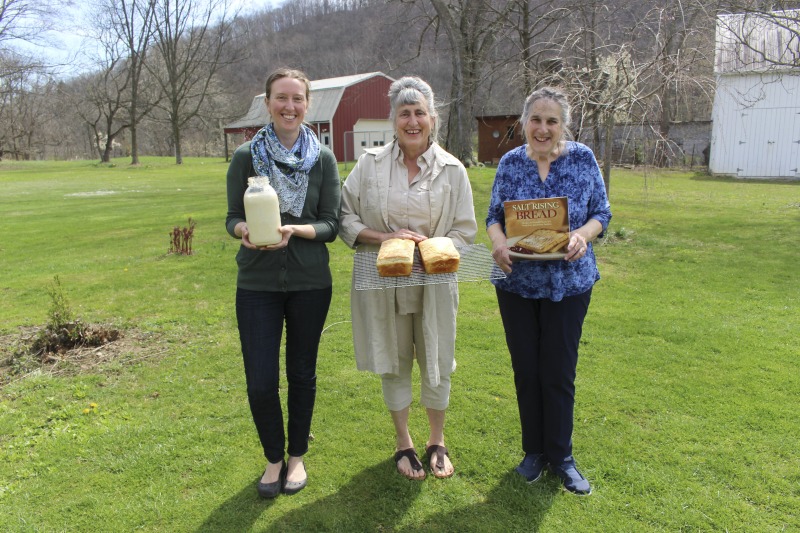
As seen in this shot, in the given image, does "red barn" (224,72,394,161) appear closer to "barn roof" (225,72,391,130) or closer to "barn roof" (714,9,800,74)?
"barn roof" (225,72,391,130)

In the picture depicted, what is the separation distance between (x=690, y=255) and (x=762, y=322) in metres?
3.18

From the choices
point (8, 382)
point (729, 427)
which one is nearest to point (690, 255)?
point (729, 427)

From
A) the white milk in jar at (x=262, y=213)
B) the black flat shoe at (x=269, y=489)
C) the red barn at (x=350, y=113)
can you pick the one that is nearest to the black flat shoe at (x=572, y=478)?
the black flat shoe at (x=269, y=489)

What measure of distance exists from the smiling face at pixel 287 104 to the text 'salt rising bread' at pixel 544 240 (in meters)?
1.37

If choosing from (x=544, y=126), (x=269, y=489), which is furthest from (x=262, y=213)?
(x=269, y=489)

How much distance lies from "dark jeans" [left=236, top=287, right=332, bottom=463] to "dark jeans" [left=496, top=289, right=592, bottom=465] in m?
1.10

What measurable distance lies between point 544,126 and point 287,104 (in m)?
1.35

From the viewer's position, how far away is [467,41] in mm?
17391

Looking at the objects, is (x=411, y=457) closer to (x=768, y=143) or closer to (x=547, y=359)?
(x=547, y=359)

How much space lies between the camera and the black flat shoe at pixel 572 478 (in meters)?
3.15

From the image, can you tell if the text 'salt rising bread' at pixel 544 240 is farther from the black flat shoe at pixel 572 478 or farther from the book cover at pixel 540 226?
the black flat shoe at pixel 572 478

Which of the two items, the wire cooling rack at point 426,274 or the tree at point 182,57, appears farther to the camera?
the tree at point 182,57

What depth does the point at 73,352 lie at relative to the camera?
5254mm

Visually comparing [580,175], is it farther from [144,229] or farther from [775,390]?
[144,229]
